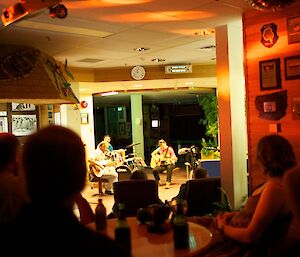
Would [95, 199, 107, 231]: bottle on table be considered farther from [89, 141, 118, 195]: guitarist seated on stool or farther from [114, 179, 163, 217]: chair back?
[89, 141, 118, 195]: guitarist seated on stool

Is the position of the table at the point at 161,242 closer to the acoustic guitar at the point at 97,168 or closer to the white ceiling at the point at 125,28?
the white ceiling at the point at 125,28

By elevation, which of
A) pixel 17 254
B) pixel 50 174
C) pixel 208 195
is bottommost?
pixel 208 195

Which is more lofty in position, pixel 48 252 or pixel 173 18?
pixel 173 18

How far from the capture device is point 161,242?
7.61 feet

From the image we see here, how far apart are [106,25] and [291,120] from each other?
2.52 meters

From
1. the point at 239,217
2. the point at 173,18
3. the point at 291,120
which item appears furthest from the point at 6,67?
the point at 239,217

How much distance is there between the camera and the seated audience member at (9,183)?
2205mm

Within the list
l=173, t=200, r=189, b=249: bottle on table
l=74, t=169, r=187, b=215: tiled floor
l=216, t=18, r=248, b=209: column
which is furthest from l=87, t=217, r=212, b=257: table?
l=74, t=169, r=187, b=215: tiled floor

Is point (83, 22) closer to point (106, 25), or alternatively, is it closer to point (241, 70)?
point (106, 25)

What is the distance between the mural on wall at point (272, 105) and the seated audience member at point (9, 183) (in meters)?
2.97

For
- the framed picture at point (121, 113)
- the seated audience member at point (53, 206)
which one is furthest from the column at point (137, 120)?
the seated audience member at point (53, 206)

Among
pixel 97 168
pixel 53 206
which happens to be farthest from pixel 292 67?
pixel 97 168

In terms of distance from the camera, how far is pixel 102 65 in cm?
841

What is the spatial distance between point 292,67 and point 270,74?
0.28m
